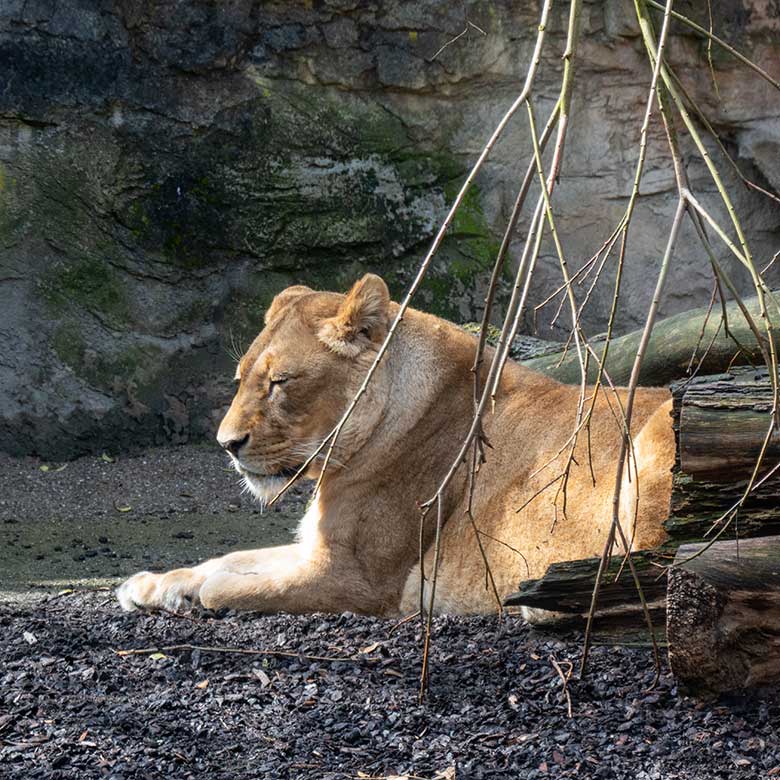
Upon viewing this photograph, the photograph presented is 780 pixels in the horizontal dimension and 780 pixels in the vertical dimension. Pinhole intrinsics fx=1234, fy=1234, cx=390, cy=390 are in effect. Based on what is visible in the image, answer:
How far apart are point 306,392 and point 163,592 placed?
959 millimetres

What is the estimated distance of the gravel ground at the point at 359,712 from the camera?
10.5 feet

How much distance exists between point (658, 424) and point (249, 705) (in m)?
1.63

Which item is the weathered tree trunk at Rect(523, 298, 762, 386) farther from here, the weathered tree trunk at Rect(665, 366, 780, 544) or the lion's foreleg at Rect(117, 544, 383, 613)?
the weathered tree trunk at Rect(665, 366, 780, 544)

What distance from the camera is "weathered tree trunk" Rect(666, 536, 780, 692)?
130 inches

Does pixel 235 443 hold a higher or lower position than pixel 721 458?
lower

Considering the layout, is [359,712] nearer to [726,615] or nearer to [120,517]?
[726,615]

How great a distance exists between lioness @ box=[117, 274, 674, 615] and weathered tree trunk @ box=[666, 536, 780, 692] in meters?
1.16

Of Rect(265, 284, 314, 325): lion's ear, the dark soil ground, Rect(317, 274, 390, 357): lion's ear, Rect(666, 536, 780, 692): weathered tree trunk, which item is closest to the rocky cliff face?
the dark soil ground

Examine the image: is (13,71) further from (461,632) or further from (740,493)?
(740,493)

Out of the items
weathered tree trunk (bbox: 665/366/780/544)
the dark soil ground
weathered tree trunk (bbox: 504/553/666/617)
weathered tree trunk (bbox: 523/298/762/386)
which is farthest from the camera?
the dark soil ground

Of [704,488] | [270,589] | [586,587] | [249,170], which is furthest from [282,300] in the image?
[249,170]

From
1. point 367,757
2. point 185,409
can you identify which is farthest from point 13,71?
point 367,757

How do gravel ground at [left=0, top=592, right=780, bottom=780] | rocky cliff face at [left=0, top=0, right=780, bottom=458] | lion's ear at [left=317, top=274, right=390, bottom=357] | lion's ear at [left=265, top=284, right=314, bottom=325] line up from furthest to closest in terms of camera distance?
rocky cliff face at [left=0, top=0, right=780, bottom=458], lion's ear at [left=265, top=284, right=314, bottom=325], lion's ear at [left=317, top=274, right=390, bottom=357], gravel ground at [left=0, top=592, right=780, bottom=780]

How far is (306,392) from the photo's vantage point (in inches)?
191
